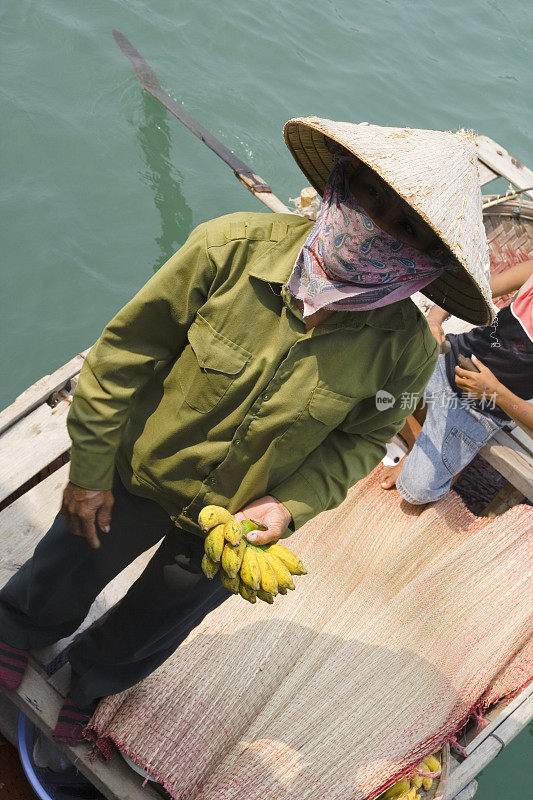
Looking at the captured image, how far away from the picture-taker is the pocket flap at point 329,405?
7.02 feet

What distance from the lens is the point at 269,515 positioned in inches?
90.3

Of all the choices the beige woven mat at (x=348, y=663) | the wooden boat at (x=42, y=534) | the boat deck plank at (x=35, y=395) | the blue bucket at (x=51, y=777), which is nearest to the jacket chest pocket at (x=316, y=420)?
the beige woven mat at (x=348, y=663)

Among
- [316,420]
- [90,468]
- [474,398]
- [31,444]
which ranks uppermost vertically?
[316,420]

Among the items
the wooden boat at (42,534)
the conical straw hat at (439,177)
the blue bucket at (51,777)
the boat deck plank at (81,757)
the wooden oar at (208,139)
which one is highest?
the conical straw hat at (439,177)

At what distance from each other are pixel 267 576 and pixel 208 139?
463cm

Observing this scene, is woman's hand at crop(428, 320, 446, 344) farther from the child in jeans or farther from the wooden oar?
the wooden oar

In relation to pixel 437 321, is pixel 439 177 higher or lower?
higher

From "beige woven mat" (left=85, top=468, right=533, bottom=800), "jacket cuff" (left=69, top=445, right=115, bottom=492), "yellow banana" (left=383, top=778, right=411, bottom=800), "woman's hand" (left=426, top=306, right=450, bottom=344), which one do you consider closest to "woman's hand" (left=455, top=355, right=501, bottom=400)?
"woman's hand" (left=426, top=306, right=450, bottom=344)

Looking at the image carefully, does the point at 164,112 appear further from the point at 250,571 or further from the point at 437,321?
the point at 250,571

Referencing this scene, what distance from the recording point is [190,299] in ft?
6.90

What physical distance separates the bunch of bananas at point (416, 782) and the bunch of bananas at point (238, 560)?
4.48 ft

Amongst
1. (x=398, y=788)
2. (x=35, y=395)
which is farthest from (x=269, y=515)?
(x=35, y=395)

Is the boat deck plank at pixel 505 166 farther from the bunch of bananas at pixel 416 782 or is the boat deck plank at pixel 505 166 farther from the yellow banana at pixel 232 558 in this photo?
the yellow banana at pixel 232 558

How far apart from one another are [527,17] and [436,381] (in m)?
9.14
